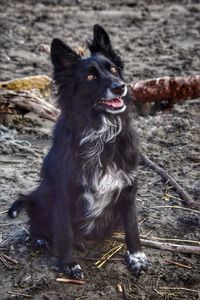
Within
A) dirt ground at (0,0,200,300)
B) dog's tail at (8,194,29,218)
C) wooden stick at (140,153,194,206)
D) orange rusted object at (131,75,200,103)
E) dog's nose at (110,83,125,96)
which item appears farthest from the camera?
orange rusted object at (131,75,200,103)

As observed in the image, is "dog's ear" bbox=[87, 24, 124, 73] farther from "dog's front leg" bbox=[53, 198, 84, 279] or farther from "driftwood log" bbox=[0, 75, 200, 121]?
"driftwood log" bbox=[0, 75, 200, 121]

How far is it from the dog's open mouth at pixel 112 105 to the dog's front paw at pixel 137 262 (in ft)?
3.99

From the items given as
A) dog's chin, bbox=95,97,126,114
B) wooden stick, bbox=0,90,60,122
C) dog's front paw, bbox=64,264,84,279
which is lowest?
dog's front paw, bbox=64,264,84,279

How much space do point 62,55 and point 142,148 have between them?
254 centimetres

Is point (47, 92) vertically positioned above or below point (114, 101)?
below

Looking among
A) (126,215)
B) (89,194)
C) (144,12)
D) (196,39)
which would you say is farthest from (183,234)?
(144,12)

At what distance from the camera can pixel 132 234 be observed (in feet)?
14.4

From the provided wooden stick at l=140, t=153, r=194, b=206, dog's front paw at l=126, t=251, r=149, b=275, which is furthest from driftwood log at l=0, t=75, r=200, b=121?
dog's front paw at l=126, t=251, r=149, b=275

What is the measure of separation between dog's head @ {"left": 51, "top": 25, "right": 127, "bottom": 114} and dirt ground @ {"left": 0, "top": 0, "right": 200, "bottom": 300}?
51.5 inches

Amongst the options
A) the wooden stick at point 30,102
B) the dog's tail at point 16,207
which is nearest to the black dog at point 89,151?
the dog's tail at point 16,207

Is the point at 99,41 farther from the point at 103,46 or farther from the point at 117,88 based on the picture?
the point at 117,88

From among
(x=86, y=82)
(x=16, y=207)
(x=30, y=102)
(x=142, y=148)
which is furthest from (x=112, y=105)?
(x=30, y=102)

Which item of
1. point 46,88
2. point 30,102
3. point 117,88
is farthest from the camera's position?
point 46,88

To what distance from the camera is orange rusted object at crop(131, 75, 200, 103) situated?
739 cm
